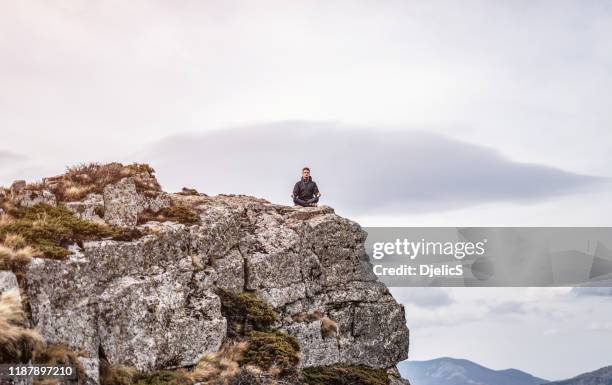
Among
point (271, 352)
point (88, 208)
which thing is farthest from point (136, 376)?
point (88, 208)

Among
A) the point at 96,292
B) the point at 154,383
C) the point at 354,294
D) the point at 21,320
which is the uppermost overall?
the point at 354,294

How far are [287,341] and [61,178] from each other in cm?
1265

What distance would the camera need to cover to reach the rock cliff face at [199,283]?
72.5 ft

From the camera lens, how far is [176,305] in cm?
2509

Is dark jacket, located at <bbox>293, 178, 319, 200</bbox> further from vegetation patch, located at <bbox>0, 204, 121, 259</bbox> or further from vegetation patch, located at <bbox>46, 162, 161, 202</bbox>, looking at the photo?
vegetation patch, located at <bbox>0, 204, 121, 259</bbox>

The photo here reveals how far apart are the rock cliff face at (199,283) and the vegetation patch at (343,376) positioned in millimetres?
445

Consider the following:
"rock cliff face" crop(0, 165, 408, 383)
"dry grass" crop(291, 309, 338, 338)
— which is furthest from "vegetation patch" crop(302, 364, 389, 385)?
"dry grass" crop(291, 309, 338, 338)

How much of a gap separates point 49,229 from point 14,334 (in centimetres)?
618

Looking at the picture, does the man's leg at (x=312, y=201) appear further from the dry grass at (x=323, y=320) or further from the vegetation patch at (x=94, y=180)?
the vegetation patch at (x=94, y=180)

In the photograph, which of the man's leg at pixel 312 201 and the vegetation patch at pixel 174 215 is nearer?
the vegetation patch at pixel 174 215

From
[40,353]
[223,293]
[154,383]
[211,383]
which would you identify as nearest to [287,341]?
[223,293]

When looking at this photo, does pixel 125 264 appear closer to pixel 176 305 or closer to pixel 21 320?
pixel 176 305

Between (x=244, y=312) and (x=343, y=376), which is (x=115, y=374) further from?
(x=343, y=376)

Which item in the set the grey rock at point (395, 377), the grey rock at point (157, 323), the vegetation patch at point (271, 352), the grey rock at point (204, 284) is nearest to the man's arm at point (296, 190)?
the grey rock at point (204, 284)
